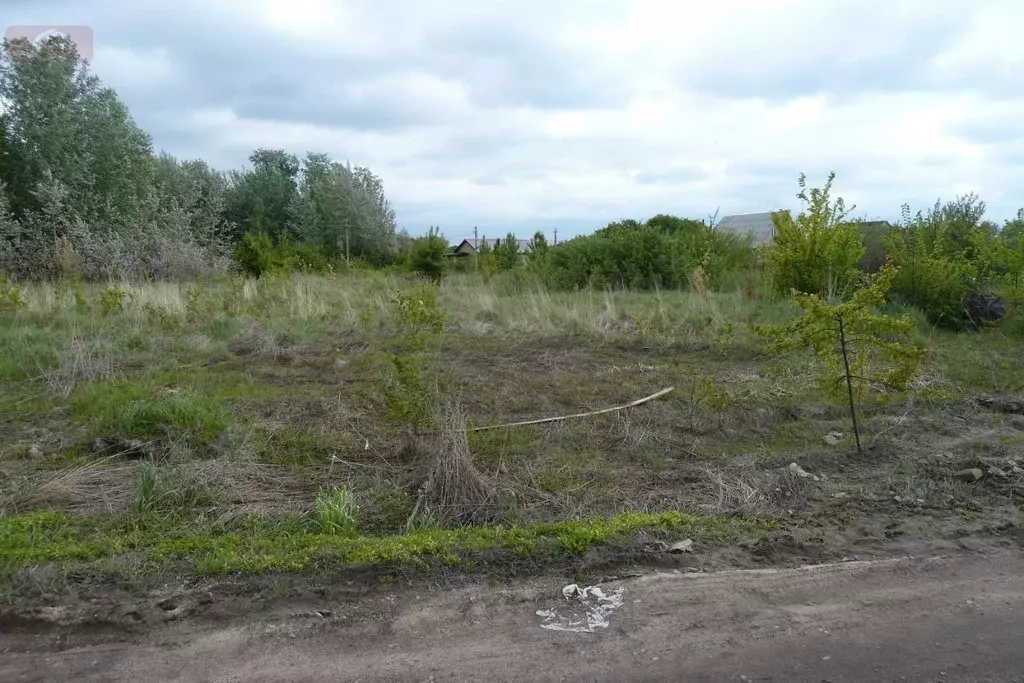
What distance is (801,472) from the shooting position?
5496 mm

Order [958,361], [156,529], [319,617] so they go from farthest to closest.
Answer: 1. [958,361]
2. [156,529]
3. [319,617]

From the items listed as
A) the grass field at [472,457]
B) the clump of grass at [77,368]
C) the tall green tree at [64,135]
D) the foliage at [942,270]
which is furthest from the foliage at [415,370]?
the tall green tree at [64,135]

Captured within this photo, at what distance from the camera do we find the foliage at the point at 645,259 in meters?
19.3

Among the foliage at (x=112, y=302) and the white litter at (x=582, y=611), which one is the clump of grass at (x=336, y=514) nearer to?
the white litter at (x=582, y=611)

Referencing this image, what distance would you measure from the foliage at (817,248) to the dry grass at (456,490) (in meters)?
8.79

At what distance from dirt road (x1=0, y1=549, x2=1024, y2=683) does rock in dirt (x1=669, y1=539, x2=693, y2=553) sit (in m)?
0.23

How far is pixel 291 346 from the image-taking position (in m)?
10.3

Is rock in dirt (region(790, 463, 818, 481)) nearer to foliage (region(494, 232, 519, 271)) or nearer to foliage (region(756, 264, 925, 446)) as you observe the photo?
foliage (region(756, 264, 925, 446))

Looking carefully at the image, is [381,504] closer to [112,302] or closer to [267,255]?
[112,302]

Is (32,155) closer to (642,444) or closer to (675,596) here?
(642,444)

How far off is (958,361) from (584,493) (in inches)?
259

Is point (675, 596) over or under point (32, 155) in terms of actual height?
under

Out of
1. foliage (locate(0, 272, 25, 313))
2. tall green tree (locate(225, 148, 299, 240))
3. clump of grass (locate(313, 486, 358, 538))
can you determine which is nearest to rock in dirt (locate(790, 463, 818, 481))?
clump of grass (locate(313, 486, 358, 538))

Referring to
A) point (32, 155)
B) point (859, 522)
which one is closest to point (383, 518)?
point (859, 522)
